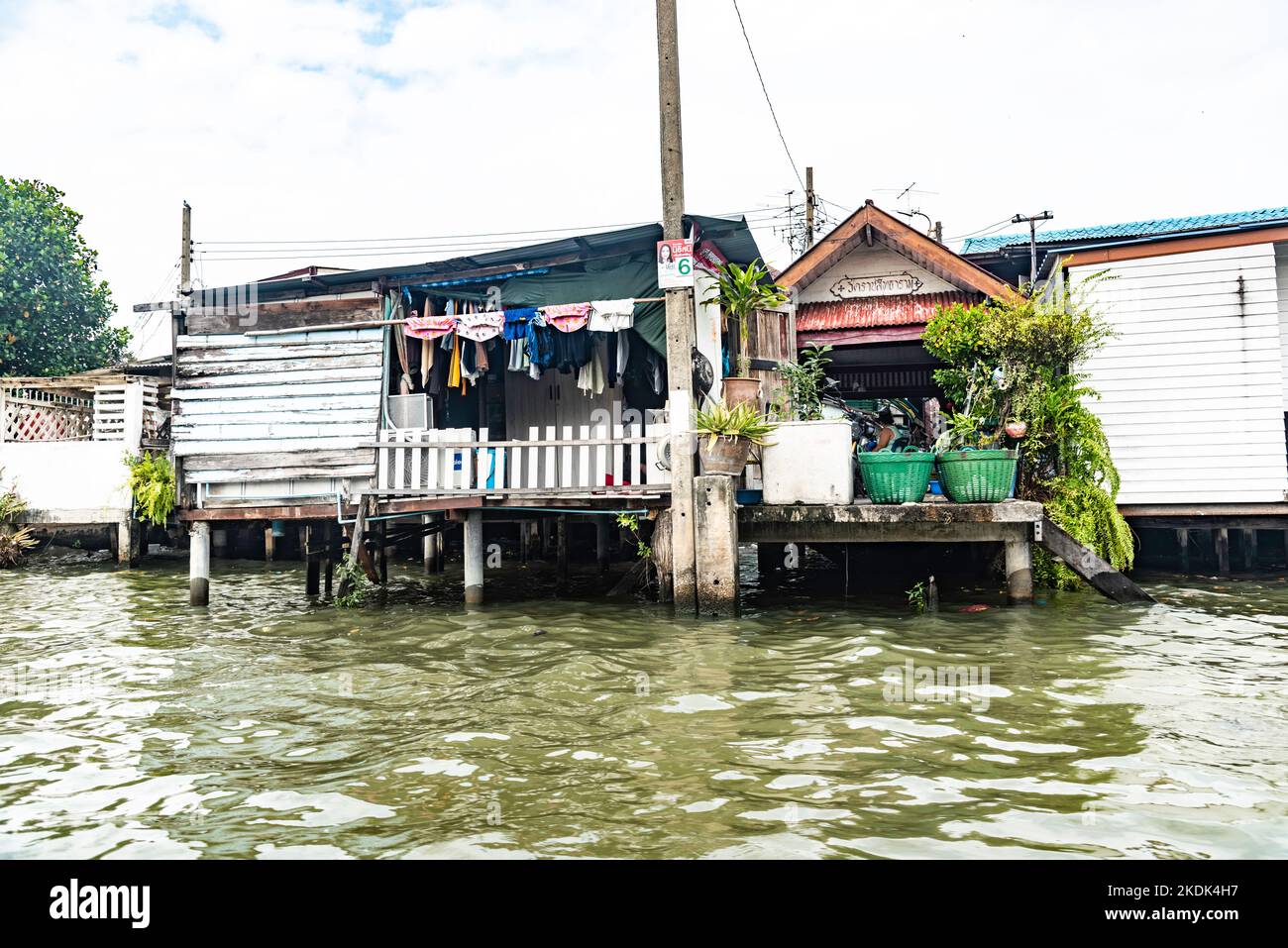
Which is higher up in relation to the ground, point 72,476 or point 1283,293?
point 1283,293

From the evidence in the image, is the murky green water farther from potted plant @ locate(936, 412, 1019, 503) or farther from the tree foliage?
the tree foliage

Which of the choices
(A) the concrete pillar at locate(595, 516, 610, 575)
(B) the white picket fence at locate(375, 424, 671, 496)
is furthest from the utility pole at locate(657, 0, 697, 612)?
(A) the concrete pillar at locate(595, 516, 610, 575)

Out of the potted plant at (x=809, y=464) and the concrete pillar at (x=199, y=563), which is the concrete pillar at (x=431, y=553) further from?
the potted plant at (x=809, y=464)

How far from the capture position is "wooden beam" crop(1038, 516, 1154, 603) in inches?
359

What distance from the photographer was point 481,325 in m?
11.0

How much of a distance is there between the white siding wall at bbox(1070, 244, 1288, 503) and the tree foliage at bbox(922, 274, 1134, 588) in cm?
124

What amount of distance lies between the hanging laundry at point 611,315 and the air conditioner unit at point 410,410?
2502 millimetres

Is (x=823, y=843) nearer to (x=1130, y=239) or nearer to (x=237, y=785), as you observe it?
(x=237, y=785)

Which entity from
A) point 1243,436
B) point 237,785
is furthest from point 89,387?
point 1243,436

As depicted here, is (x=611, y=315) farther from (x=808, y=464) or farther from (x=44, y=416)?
(x=44, y=416)

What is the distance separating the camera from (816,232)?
81.1 feet

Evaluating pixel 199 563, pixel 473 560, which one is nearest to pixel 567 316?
pixel 473 560

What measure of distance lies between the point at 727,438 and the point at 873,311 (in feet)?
19.4

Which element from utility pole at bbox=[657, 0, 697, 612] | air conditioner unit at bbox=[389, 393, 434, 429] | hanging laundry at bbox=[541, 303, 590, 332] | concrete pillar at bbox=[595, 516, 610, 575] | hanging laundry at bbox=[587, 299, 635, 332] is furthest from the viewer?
concrete pillar at bbox=[595, 516, 610, 575]
